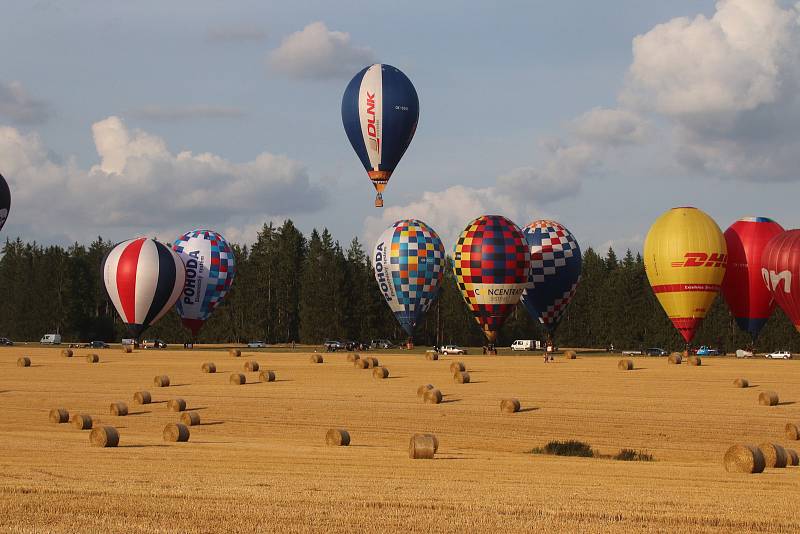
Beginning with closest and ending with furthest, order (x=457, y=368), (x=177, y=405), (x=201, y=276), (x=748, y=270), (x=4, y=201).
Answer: (x=177, y=405) < (x=457, y=368) < (x=748, y=270) < (x=4, y=201) < (x=201, y=276)

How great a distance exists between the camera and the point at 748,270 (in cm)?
8162

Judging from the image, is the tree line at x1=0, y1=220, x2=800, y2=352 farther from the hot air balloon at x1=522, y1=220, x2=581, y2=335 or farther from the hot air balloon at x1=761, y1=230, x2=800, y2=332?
the hot air balloon at x1=761, y1=230, x2=800, y2=332

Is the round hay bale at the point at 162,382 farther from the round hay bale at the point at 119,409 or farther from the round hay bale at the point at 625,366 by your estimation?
the round hay bale at the point at 625,366

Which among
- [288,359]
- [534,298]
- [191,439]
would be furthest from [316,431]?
[534,298]

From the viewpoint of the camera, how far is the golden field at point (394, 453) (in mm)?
18906

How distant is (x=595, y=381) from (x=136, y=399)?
2083cm

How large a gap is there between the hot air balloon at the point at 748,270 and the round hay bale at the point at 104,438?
196ft

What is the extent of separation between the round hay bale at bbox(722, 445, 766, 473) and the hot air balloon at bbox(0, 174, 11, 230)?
7365cm

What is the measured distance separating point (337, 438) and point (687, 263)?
48502 mm

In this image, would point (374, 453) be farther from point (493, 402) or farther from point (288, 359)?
point (288, 359)

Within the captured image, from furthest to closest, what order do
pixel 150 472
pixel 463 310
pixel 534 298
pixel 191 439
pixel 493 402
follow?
pixel 463 310 < pixel 534 298 < pixel 493 402 < pixel 191 439 < pixel 150 472

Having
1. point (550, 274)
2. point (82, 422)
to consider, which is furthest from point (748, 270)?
point (82, 422)

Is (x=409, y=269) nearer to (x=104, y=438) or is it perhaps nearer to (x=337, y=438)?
(x=337, y=438)

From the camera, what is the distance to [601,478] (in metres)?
24.8
